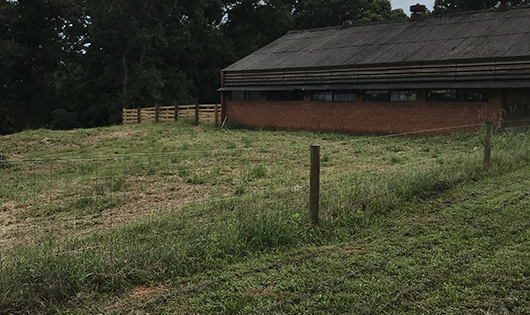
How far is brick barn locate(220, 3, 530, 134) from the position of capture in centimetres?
1938

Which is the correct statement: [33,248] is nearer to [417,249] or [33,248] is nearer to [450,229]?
[417,249]

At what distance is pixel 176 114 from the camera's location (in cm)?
3172

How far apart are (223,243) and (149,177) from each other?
6970 millimetres

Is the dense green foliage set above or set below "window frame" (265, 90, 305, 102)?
above

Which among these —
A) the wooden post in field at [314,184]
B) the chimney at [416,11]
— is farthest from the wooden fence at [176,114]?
the wooden post in field at [314,184]

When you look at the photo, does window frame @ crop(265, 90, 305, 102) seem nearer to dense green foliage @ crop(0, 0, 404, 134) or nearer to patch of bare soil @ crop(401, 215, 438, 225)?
dense green foliage @ crop(0, 0, 404, 134)

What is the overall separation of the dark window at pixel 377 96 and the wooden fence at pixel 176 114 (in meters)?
9.87

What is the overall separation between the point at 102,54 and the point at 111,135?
19656mm

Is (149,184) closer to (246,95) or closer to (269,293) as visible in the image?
(269,293)

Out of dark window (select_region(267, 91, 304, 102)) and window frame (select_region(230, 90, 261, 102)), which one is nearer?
dark window (select_region(267, 91, 304, 102))

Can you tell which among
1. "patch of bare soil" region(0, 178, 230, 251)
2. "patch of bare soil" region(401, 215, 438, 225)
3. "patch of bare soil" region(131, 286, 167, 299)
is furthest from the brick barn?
"patch of bare soil" region(131, 286, 167, 299)

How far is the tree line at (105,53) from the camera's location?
1518 inches

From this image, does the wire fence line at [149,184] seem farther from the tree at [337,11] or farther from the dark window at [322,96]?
the tree at [337,11]

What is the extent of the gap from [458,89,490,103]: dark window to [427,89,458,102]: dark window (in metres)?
0.25
